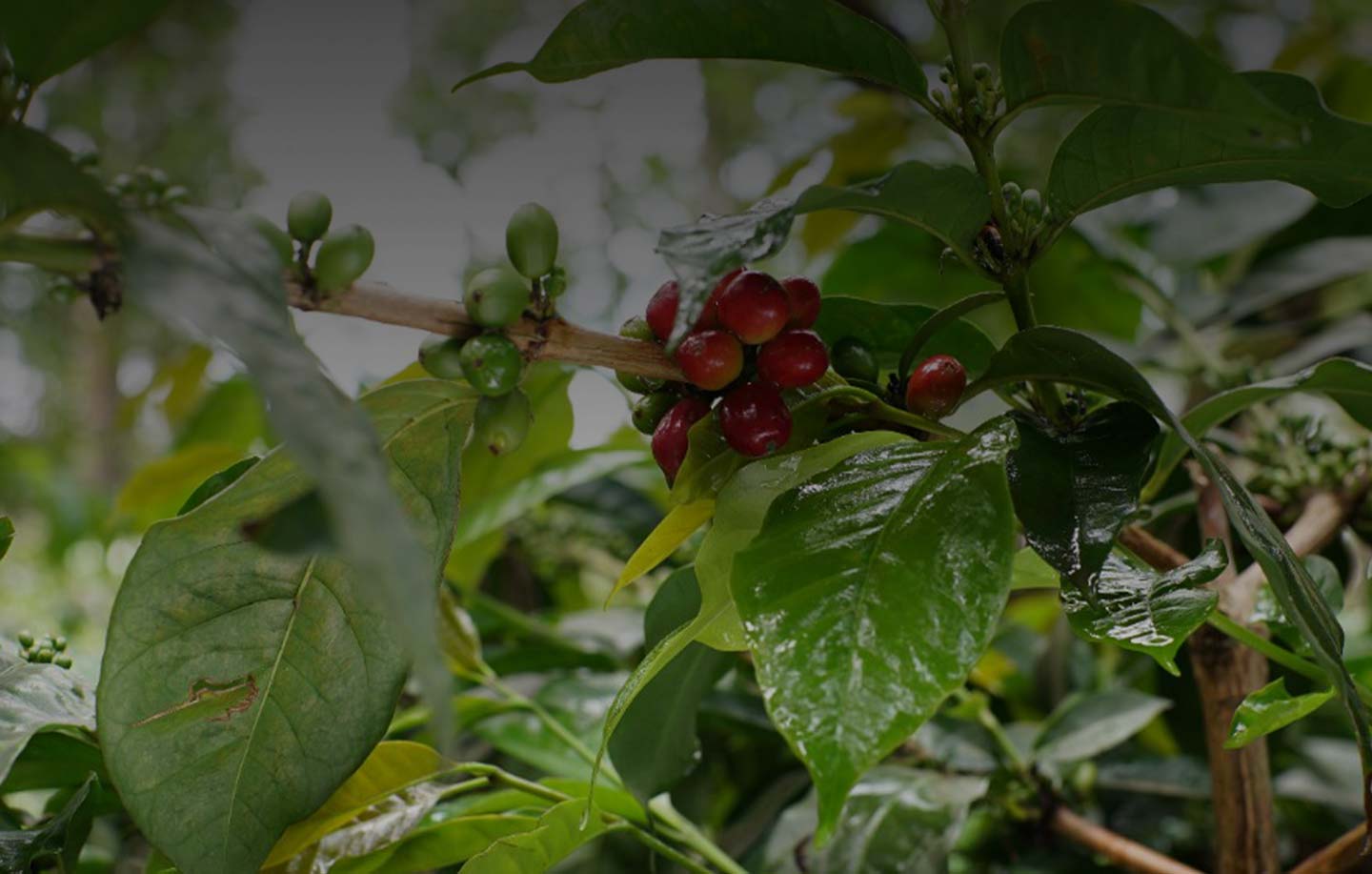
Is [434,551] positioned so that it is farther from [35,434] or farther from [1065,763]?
[35,434]

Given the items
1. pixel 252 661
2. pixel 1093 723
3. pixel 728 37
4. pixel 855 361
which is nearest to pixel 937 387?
pixel 855 361

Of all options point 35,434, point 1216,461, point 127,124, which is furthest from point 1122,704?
point 35,434

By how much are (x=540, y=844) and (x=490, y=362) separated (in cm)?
18

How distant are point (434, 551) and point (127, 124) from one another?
24.0ft

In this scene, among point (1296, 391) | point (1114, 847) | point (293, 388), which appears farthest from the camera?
point (1114, 847)

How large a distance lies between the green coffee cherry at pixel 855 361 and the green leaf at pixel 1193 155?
8 centimetres

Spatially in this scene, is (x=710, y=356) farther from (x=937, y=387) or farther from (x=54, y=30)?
(x=54, y=30)

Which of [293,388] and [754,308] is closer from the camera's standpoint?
[293,388]

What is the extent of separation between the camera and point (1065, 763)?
0.64 metres

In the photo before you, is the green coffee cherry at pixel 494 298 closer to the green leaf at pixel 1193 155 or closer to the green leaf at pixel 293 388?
the green leaf at pixel 293 388

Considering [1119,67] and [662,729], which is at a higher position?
[1119,67]

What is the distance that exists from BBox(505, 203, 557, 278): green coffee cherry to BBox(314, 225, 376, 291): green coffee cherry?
0.15 ft

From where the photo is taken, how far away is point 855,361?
1.26ft

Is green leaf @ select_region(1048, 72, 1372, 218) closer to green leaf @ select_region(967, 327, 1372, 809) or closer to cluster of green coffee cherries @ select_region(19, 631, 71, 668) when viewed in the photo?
green leaf @ select_region(967, 327, 1372, 809)
